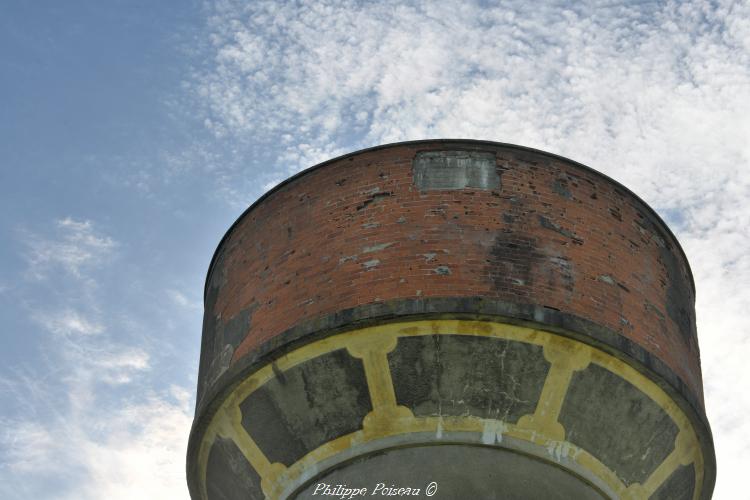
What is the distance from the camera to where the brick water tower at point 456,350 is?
923 centimetres

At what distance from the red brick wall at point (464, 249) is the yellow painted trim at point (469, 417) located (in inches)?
9.2

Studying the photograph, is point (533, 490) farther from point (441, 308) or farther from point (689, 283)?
point (689, 283)

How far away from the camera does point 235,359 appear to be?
9.75 m

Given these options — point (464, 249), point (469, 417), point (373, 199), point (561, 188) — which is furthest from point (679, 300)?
point (373, 199)

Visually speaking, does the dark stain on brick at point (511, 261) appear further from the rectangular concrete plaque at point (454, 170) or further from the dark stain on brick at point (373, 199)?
the dark stain on brick at point (373, 199)

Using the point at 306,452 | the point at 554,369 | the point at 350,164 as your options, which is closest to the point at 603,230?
the point at 554,369

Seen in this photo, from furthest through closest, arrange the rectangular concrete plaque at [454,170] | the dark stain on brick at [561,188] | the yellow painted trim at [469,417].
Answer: the dark stain on brick at [561,188] → the rectangular concrete plaque at [454,170] → the yellow painted trim at [469,417]

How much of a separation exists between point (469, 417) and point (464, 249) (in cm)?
122

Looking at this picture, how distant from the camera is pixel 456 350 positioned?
916 centimetres

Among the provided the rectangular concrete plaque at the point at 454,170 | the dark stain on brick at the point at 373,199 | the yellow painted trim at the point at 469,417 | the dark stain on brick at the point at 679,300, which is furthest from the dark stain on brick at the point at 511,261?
the dark stain on brick at the point at 679,300

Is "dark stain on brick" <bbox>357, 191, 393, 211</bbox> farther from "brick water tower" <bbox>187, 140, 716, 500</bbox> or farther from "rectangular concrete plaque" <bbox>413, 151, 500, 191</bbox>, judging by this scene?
"rectangular concrete plaque" <bbox>413, 151, 500, 191</bbox>

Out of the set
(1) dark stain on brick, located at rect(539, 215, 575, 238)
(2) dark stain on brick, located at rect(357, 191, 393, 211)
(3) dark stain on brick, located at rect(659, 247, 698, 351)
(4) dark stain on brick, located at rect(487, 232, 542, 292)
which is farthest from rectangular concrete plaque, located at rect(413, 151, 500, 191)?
(3) dark stain on brick, located at rect(659, 247, 698, 351)

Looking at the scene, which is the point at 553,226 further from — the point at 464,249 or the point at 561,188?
the point at 464,249

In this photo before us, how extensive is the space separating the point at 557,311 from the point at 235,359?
2452 millimetres
